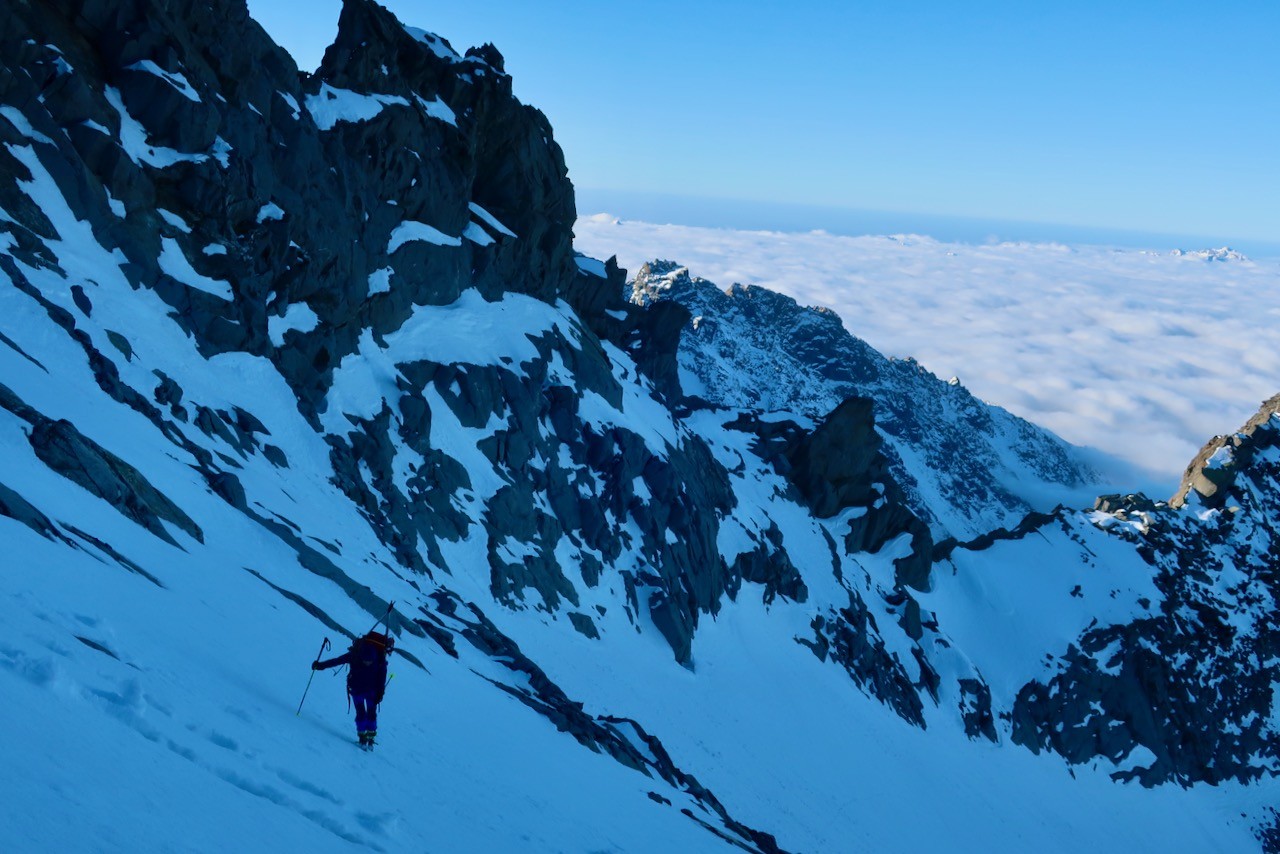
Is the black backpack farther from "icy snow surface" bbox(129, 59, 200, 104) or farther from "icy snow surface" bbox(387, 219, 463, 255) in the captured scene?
"icy snow surface" bbox(387, 219, 463, 255)

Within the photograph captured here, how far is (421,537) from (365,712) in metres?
30.0

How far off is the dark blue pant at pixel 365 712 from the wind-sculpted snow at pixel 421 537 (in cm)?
59

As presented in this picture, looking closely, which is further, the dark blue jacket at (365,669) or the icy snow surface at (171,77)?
the icy snow surface at (171,77)

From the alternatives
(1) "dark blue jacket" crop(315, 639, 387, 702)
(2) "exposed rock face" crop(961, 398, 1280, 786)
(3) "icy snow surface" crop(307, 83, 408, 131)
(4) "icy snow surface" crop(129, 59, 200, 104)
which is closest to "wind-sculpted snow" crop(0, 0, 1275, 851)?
(4) "icy snow surface" crop(129, 59, 200, 104)

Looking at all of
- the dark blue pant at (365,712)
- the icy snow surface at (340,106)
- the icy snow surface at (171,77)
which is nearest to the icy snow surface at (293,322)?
the icy snow surface at (171,77)

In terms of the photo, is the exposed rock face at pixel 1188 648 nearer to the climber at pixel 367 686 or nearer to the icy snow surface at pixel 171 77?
the icy snow surface at pixel 171 77

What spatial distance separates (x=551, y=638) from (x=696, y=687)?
38.6 ft

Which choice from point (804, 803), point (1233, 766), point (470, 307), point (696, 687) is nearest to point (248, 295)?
point (470, 307)

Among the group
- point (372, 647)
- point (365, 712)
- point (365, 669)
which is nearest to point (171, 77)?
point (372, 647)

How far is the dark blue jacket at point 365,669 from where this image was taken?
41.1 ft

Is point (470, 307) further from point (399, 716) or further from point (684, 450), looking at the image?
point (399, 716)

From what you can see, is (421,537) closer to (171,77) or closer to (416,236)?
(416,236)

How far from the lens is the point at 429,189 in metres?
57.0

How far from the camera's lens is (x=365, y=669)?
12688 millimetres
